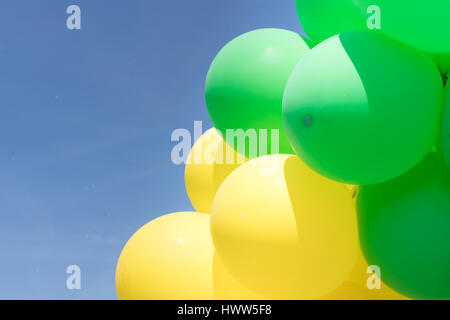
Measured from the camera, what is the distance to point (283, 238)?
2.18 meters

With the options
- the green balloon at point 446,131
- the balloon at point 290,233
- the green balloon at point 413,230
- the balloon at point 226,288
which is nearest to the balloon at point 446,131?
the green balloon at point 446,131

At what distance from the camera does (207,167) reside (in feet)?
11.9

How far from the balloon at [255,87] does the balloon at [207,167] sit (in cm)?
60

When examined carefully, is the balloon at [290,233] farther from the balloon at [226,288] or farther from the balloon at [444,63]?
the balloon at [444,63]

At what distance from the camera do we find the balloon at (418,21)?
73.5 inches

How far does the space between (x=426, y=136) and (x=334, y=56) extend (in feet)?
1.85

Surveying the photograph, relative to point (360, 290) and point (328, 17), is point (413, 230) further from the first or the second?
point (328, 17)

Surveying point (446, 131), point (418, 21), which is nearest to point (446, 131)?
point (446, 131)

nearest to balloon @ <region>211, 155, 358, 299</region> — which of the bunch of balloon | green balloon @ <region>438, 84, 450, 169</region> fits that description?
the bunch of balloon

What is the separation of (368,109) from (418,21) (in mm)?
430

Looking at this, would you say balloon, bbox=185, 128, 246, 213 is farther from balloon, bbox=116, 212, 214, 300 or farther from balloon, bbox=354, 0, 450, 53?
balloon, bbox=354, 0, 450, 53

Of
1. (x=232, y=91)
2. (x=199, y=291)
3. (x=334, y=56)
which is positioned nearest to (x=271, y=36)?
(x=232, y=91)

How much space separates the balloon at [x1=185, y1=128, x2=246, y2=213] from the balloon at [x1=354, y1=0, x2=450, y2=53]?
1.60 metres
